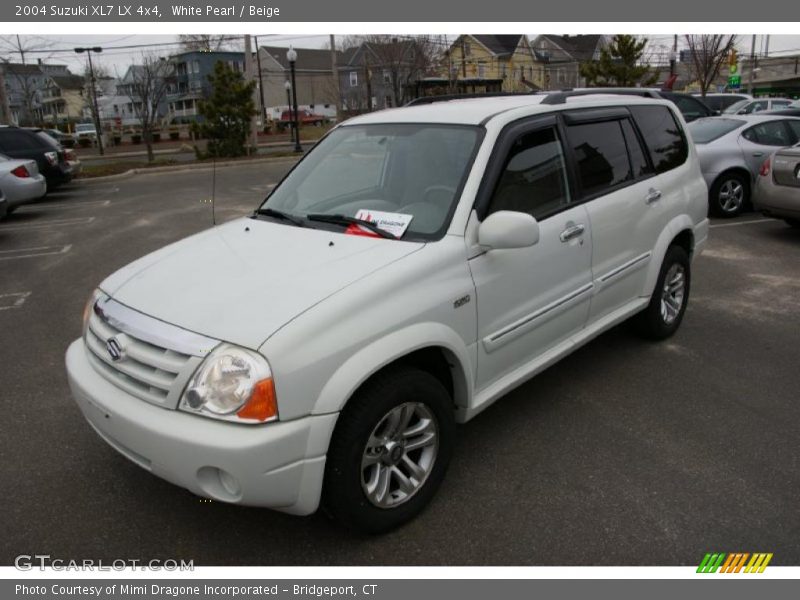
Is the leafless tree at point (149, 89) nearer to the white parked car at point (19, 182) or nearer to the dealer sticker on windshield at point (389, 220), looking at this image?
the white parked car at point (19, 182)

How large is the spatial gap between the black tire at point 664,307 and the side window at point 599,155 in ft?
2.85

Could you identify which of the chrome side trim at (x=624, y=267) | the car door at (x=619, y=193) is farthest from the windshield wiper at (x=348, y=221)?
the chrome side trim at (x=624, y=267)

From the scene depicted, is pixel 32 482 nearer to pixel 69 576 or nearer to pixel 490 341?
pixel 69 576

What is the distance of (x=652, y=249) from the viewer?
4.63 meters

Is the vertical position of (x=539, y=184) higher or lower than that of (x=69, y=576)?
higher

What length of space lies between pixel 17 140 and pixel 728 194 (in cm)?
1459

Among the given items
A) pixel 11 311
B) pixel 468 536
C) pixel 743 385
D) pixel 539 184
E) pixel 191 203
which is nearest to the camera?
pixel 468 536

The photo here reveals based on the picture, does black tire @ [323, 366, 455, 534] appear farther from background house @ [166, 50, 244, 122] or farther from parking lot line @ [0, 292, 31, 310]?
background house @ [166, 50, 244, 122]

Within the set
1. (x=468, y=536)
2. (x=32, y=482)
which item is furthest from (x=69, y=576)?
(x=468, y=536)

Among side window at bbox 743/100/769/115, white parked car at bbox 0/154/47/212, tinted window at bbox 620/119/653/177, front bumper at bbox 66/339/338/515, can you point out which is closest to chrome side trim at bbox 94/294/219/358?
front bumper at bbox 66/339/338/515

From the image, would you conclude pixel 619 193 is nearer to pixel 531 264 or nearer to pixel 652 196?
pixel 652 196

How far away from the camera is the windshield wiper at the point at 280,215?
11.9 feet

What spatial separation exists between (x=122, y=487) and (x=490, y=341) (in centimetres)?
205
